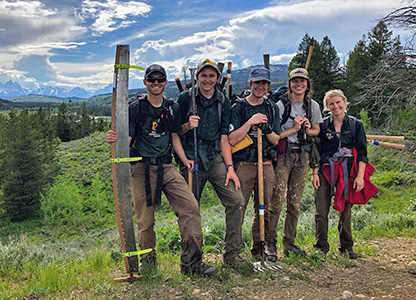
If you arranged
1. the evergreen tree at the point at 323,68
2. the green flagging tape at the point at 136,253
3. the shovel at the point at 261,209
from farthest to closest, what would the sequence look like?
the evergreen tree at the point at 323,68
the shovel at the point at 261,209
the green flagging tape at the point at 136,253

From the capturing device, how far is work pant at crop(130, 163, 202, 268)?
15.9ft

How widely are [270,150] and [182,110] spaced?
1.52 meters

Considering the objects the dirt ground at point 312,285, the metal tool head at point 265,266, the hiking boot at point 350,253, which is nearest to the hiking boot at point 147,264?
the dirt ground at point 312,285

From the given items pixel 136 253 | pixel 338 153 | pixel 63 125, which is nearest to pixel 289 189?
pixel 338 153

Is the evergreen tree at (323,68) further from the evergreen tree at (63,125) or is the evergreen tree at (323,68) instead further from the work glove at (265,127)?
the evergreen tree at (63,125)

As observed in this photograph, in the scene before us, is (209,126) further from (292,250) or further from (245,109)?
(292,250)

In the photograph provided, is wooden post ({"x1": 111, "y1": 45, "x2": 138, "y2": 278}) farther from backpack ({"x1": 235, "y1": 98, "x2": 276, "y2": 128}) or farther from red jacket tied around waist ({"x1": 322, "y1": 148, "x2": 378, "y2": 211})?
red jacket tied around waist ({"x1": 322, "y1": 148, "x2": 378, "y2": 211})

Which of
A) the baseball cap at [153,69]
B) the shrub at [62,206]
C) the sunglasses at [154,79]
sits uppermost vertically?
the baseball cap at [153,69]

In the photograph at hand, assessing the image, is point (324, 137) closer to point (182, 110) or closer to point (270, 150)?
point (270, 150)

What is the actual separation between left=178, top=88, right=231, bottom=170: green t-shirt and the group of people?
15mm

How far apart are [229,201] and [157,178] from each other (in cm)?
113

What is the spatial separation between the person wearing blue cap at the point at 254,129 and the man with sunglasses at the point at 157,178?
0.92 meters

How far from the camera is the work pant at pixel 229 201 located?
16.5 ft

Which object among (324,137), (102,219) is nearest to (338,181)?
(324,137)
